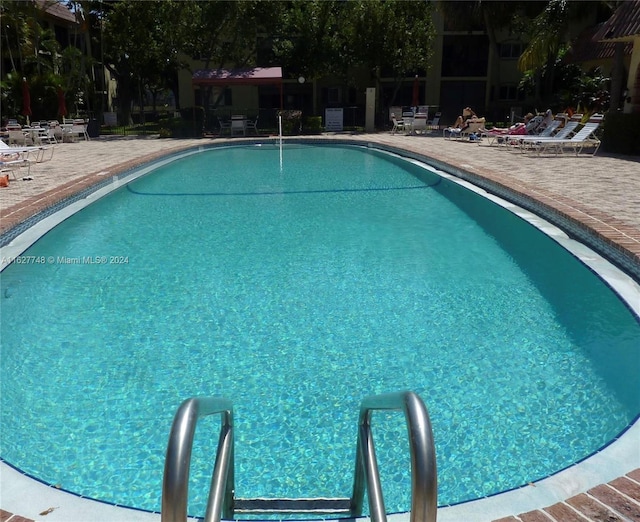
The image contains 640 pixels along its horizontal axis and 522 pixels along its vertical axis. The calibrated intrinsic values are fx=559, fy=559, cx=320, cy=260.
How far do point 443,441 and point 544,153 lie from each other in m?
14.2

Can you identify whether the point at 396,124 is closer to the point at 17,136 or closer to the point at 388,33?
the point at 388,33

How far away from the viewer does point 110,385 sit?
14.4ft

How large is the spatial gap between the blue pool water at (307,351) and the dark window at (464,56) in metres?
27.9

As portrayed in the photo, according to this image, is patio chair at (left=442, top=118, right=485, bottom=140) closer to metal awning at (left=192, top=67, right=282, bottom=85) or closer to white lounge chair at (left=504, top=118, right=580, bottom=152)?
white lounge chair at (left=504, top=118, right=580, bottom=152)

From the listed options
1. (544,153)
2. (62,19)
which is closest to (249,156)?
(544,153)

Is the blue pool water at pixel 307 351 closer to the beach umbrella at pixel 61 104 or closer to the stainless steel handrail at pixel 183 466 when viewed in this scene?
the stainless steel handrail at pixel 183 466

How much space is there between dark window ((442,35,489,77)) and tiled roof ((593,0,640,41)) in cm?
1905

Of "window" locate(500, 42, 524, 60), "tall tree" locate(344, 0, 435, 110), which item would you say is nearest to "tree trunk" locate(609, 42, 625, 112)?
"tall tree" locate(344, 0, 435, 110)

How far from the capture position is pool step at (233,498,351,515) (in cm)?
273

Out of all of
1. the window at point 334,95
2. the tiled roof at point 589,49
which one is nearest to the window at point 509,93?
the window at point 334,95

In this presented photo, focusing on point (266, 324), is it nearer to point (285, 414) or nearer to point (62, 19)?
point (285, 414)

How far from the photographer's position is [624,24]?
48.9 ft

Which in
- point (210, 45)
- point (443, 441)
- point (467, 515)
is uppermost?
point (210, 45)

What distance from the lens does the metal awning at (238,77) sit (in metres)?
23.8
